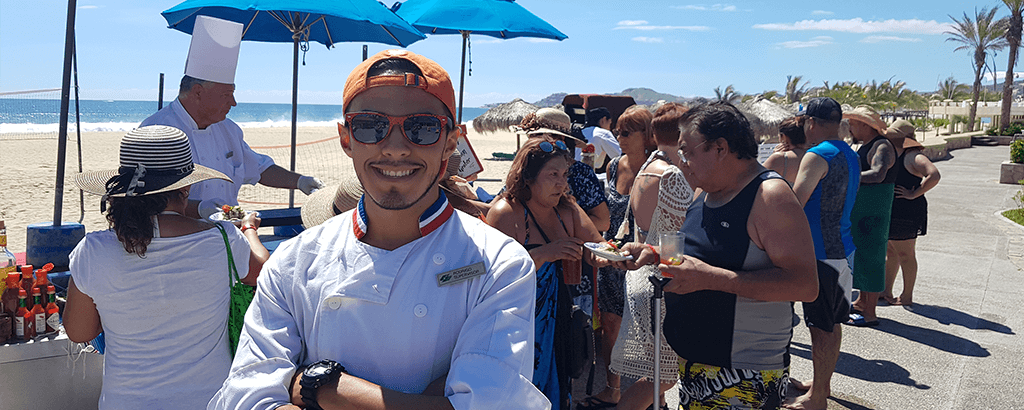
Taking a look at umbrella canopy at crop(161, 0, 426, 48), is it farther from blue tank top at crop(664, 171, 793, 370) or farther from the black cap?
blue tank top at crop(664, 171, 793, 370)

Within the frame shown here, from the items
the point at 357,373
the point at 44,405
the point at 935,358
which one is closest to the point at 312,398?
the point at 357,373

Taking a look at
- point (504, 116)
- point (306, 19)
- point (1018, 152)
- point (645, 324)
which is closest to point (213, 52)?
point (306, 19)

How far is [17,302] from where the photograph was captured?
9.50 feet

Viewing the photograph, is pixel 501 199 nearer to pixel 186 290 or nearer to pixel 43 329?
pixel 186 290

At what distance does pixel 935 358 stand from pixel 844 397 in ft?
4.39

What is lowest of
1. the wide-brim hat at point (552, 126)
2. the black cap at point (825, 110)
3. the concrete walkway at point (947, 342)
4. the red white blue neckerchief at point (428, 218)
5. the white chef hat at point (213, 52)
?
the concrete walkway at point (947, 342)

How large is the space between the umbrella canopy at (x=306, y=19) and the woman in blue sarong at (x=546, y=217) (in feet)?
8.03

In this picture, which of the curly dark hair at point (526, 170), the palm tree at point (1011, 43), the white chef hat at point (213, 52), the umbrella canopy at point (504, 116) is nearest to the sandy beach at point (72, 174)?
the white chef hat at point (213, 52)

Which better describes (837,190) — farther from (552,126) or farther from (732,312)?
(732,312)

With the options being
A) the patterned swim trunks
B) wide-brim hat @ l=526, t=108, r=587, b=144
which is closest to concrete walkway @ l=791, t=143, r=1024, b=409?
the patterned swim trunks

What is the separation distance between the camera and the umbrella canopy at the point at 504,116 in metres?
25.4

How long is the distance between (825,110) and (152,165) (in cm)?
411

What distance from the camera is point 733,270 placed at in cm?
252

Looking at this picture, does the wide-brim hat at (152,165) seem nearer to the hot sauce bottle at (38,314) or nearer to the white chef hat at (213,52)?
the hot sauce bottle at (38,314)
